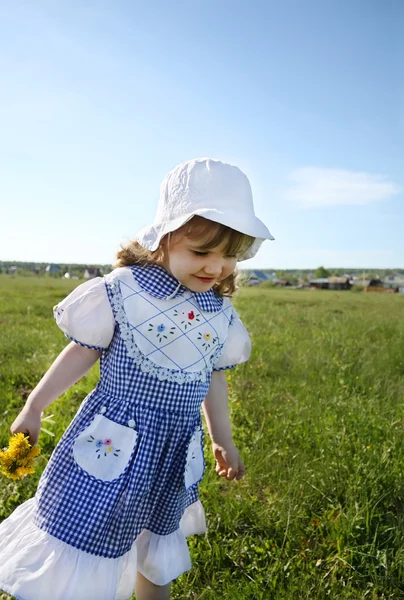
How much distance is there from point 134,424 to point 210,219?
28.6 inches

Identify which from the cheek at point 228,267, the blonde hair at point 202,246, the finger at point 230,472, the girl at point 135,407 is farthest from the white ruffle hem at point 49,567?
the cheek at point 228,267

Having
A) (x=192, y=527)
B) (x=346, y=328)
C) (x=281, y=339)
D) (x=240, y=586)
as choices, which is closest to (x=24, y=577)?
(x=192, y=527)

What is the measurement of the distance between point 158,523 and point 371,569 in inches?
39.0

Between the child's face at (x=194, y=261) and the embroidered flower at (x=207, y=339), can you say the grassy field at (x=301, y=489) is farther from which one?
the child's face at (x=194, y=261)

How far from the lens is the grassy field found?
2123 mm

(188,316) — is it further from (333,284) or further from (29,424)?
(333,284)

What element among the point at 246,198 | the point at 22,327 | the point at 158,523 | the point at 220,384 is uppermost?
the point at 246,198

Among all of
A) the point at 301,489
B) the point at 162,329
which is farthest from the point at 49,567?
Result: the point at 301,489

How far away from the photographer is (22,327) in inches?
318

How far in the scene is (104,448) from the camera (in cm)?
164

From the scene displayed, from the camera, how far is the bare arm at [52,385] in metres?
1.66

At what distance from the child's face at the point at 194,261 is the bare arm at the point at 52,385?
43cm

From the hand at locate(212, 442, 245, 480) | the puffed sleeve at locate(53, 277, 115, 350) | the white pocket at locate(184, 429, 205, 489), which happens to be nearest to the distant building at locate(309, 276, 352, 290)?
the hand at locate(212, 442, 245, 480)

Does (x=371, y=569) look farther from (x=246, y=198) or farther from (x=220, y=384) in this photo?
(x=246, y=198)
